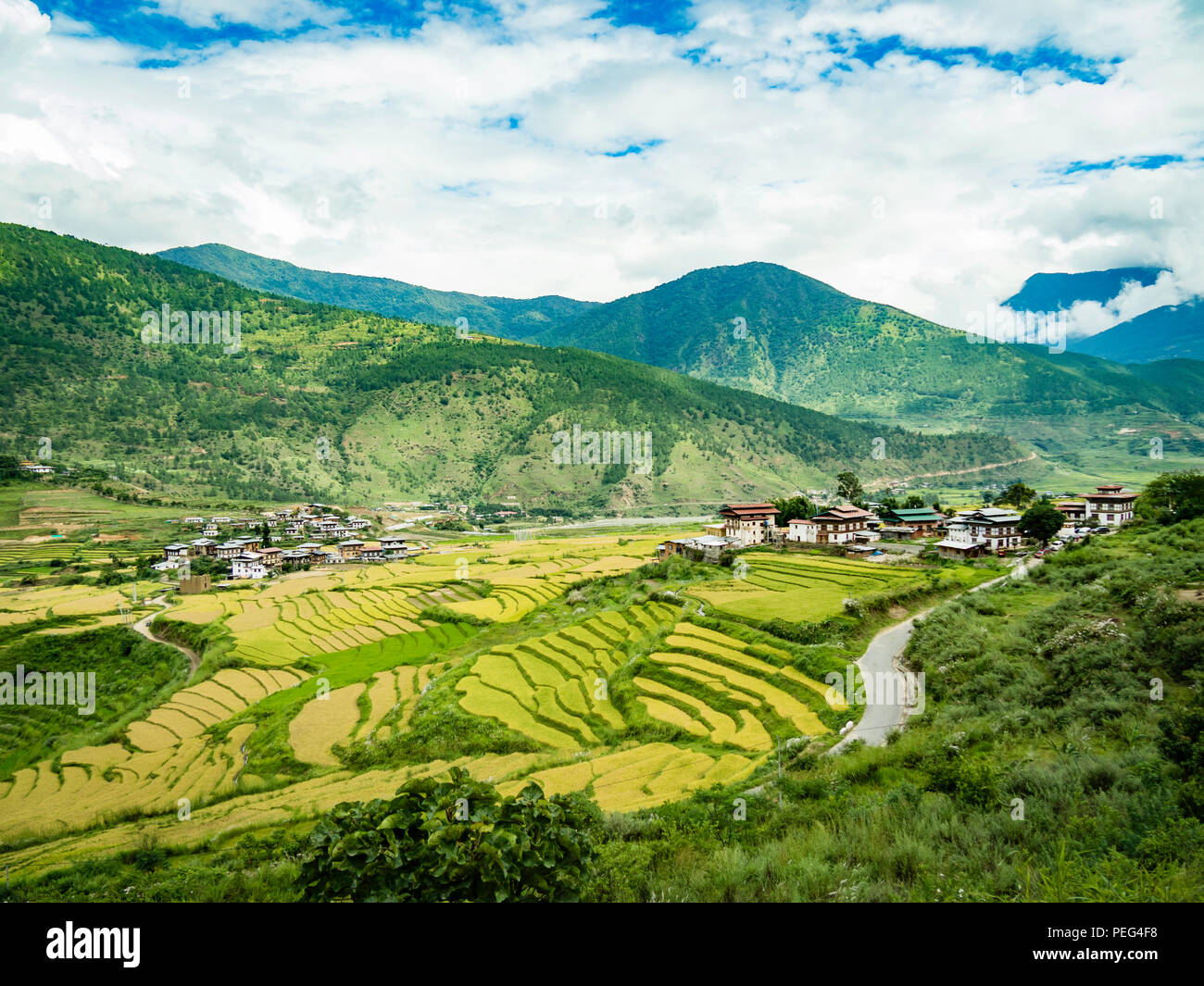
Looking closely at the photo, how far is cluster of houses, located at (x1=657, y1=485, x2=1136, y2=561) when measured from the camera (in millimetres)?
45031

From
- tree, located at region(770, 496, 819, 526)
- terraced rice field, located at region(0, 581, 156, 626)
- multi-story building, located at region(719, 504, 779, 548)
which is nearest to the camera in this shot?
terraced rice field, located at region(0, 581, 156, 626)

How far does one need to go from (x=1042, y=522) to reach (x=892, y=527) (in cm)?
1230

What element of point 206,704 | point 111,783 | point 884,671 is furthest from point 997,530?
point 111,783

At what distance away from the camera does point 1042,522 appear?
43094 millimetres

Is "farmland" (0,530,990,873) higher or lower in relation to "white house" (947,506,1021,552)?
lower

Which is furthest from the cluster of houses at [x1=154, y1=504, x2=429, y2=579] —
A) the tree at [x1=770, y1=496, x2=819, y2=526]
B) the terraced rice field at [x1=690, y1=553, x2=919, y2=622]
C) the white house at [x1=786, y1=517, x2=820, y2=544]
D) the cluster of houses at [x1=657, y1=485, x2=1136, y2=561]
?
the terraced rice field at [x1=690, y1=553, x2=919, y2=622]

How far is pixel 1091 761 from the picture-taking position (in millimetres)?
8602

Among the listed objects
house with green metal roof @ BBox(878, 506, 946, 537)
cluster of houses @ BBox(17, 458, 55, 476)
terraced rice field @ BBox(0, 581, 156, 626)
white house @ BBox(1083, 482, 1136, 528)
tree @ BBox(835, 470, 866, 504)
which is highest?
cluster of houses @ BBox(17, 458, 55, 476)

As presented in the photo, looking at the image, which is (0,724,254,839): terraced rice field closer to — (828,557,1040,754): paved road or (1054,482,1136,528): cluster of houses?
(828,557,1040,754): paved road

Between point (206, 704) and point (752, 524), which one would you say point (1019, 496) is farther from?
point (206, 704)

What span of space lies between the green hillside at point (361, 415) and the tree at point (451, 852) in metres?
123

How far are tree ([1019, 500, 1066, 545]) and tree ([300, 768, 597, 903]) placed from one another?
4727 centimetres

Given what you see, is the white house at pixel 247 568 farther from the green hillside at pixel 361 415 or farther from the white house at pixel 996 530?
the white house at pixel 996 530

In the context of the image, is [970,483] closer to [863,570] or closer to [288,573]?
[863,570]
